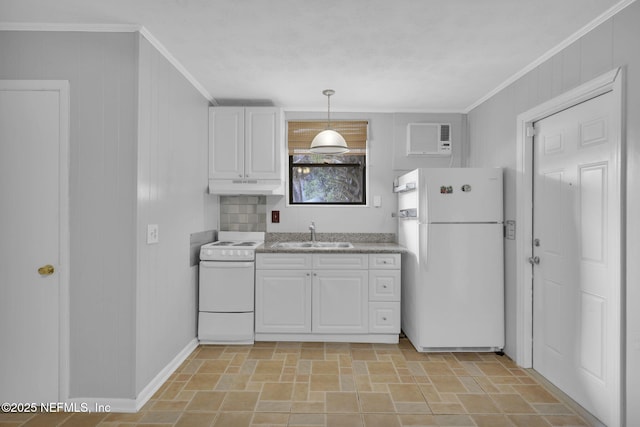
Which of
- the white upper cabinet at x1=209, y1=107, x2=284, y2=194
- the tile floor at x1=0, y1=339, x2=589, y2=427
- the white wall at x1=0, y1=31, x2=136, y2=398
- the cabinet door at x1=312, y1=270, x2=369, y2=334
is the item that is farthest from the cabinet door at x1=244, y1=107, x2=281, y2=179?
the tile floor at x1=0, y1=339, x2=589, y2=427

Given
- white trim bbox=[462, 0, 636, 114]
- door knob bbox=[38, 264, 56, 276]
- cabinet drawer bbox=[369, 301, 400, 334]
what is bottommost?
cabinet drawer bbox=[369, 301, 400, 334]

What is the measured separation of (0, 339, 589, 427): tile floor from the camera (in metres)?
2.15

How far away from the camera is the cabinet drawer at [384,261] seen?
336 centimetres

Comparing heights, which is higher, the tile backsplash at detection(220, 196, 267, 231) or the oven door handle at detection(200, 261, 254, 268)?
the tile backsplash at detection(220, 196, 267, 231)

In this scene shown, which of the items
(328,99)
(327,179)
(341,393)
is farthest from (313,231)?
(341,393)

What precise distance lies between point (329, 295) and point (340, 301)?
0.12 metres

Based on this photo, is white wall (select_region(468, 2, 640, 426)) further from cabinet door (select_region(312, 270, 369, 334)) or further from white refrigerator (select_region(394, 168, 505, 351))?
cabinet door (select_region(312, 270, 369, 334))

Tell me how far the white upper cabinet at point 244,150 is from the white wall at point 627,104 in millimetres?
2176

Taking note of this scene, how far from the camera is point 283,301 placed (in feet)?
11.0

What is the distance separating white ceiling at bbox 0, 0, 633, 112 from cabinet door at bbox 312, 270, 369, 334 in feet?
5.92

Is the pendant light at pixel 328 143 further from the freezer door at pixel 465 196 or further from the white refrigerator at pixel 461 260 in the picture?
the freezer door at pixel 465 196

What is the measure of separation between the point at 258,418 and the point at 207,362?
0.97 meters

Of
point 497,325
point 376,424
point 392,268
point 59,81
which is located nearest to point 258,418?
point 376,424

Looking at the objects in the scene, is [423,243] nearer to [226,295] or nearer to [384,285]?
[384,285]
